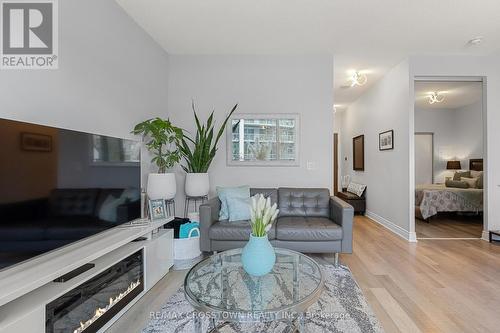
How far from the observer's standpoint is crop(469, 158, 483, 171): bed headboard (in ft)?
18.4

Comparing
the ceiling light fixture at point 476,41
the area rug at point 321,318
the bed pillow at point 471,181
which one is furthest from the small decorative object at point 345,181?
the area rug at point 321,318

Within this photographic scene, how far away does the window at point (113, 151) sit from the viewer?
5.96 ft

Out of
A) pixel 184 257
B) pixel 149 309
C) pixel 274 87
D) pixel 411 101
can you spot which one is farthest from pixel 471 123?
pixel 149 309

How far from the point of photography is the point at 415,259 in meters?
2.92

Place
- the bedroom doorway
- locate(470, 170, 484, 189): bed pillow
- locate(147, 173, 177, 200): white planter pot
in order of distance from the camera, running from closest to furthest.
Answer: locate(147, 173, 177, 200): white planter pot, the bedroom doorway, locate(470, 170, 484, 189): bed pillow

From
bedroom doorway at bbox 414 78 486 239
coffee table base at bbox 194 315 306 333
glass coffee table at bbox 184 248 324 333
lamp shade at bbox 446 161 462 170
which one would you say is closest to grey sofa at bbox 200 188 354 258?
glass coffee table at bbox 184 248 324 333

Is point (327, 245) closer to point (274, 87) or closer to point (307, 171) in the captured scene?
point (307, 171)

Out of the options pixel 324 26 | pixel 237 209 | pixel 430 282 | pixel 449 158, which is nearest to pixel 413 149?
pixel 430 282

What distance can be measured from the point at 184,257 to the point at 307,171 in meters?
2.05

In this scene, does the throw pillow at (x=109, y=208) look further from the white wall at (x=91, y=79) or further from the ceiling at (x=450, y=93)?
the ceiling at (x=450, y=93)

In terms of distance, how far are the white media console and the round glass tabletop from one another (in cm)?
61

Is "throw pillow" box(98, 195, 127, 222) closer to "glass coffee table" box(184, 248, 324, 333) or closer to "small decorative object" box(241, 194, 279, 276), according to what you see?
"glass coffee table" box(184, 248, 324, 333)

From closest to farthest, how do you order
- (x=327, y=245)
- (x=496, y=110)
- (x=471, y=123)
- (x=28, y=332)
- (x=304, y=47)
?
(x=28, y=332)
(x=327, y=245)
(x=304, y=47)
(x=496, y=110)
(x=471, y=123)

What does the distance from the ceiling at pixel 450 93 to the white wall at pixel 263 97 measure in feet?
7.27
